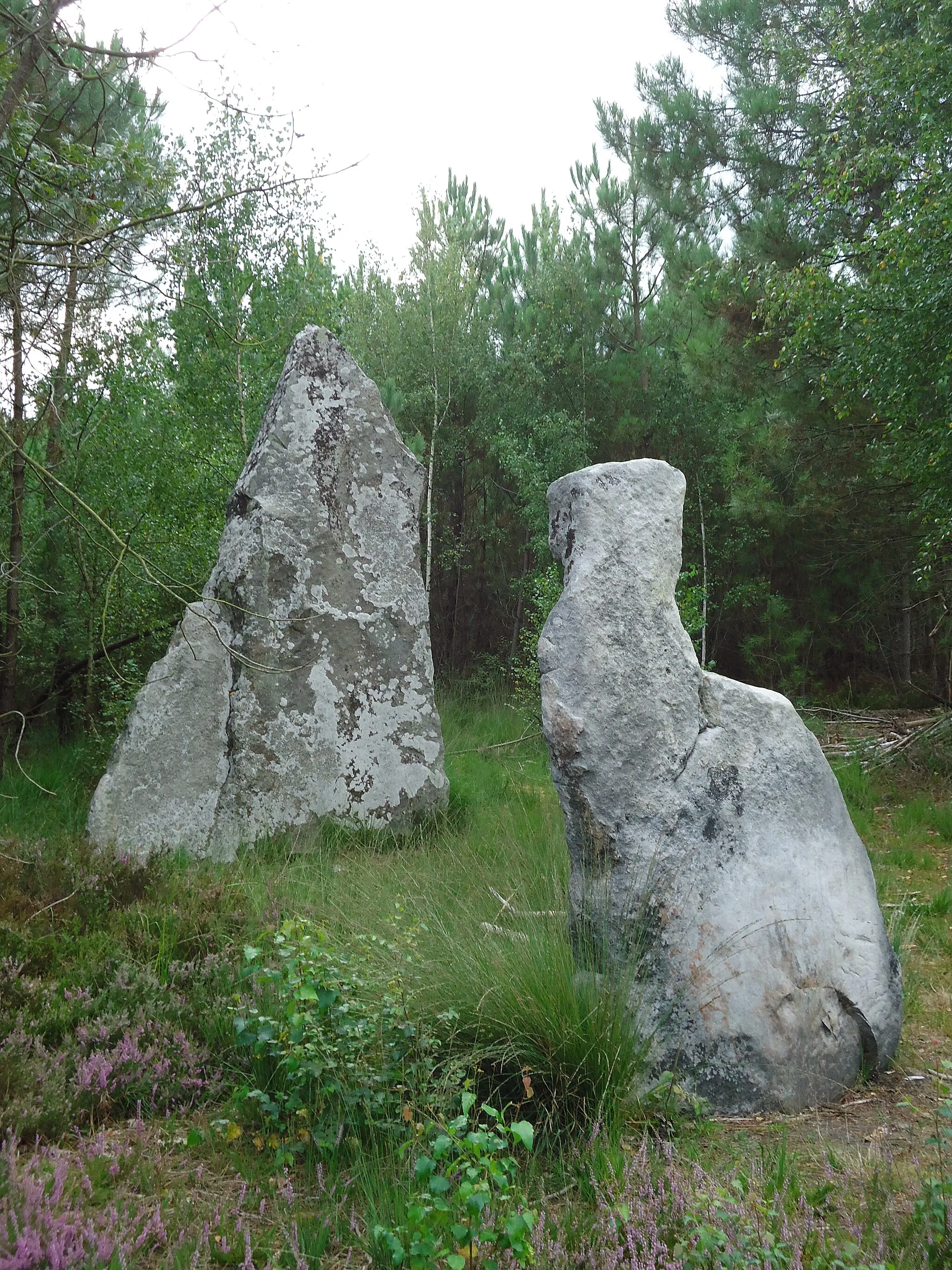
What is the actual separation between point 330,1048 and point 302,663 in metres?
3.17

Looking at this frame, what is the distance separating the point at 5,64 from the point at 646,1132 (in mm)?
4573

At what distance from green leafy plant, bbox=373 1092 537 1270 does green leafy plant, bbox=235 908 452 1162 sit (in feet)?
1.23

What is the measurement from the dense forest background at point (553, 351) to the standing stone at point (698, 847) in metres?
1.43

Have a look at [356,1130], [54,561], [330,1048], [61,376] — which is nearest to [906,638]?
[54,561]

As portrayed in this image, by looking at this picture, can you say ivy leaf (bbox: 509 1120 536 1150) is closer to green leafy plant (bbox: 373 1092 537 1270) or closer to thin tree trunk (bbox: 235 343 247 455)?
green leafy plant (bbox: 373 1092 537 1270)

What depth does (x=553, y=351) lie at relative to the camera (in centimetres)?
1416

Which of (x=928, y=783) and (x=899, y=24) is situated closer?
(x=928, y=783)

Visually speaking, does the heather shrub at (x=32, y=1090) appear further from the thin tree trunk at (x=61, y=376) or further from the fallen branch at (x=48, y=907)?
the thin tree trunk at (x=61, y=376)

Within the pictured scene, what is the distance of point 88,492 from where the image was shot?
7629 mm

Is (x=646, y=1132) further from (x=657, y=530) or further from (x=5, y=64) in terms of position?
(x=5, y=64)

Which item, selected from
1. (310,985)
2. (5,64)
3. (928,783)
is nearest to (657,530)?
(310,985)

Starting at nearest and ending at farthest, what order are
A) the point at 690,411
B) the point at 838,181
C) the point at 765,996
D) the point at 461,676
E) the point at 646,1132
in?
the point at 646,1132, the point at 765,996, the point at 838,181, the point at 690,411, the point at 461,676

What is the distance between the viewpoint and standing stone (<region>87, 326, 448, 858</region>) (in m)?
5.39

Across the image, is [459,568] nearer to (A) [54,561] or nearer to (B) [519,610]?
(B) [519,610]
